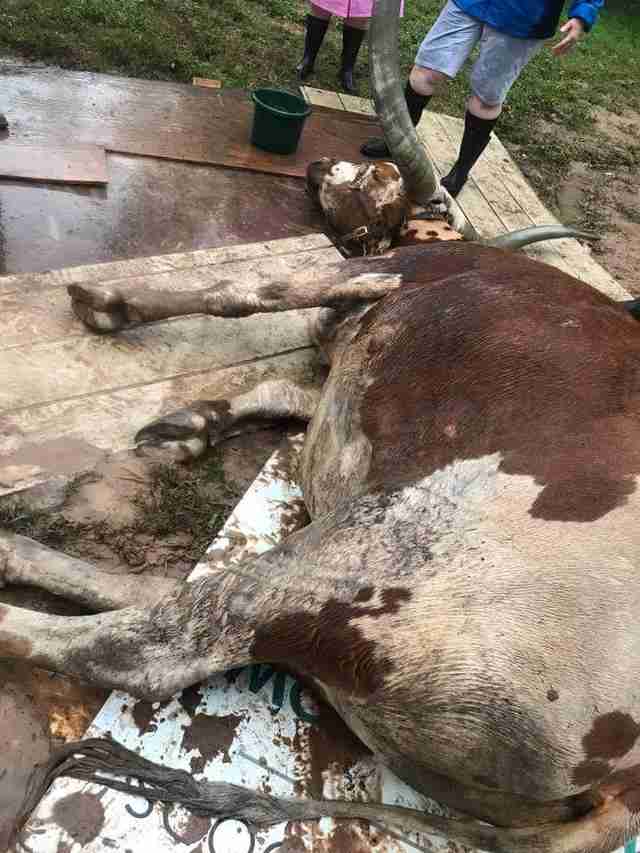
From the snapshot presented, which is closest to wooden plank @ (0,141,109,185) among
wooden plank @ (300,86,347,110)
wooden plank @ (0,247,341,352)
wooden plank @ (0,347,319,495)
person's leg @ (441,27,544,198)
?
wooden plank @ (0,247,341,352)

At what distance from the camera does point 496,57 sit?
4.57m

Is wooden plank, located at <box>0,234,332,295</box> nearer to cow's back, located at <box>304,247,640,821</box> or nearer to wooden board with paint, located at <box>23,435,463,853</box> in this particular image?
cow's back, located at <box>304,247,640,821</box>

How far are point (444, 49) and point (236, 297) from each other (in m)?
2.71

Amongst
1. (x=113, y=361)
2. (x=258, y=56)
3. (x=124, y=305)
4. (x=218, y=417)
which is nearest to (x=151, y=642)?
(x=218, y=417)

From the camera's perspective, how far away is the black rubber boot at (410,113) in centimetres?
498

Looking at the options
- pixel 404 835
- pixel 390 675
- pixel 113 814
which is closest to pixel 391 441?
pixel 390 675

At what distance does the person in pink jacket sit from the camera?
5688 millimetres

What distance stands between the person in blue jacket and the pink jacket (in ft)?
3.88

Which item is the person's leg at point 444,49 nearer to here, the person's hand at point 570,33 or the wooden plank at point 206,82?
the person's hand at point 570,33

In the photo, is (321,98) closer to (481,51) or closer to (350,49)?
(350,49)

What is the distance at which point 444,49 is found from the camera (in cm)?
468

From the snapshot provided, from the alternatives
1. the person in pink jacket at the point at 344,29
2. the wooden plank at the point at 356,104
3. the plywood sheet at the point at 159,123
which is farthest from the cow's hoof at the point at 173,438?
the person in pink jacket at the point at 344,29

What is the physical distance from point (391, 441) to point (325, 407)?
0.44 meters

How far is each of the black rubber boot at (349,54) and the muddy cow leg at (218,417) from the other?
13.5 ft
